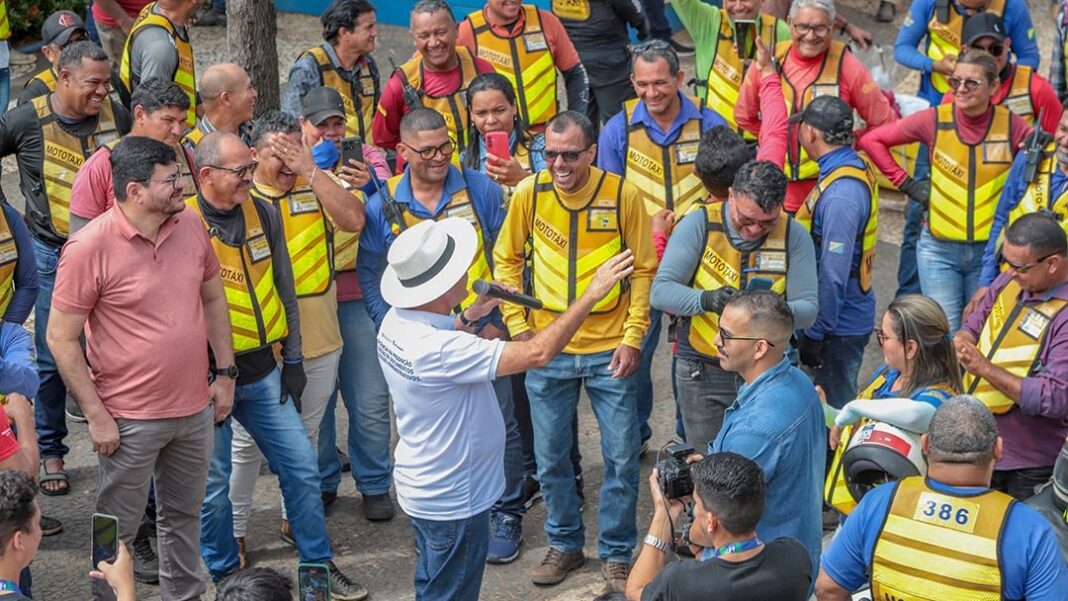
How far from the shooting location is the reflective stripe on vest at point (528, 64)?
324 inches

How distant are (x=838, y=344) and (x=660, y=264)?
1.30m

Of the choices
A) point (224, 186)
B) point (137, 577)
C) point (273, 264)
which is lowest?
point (137, 577)

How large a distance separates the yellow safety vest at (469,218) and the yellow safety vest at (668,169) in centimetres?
95

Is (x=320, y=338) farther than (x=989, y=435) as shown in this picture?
Yes

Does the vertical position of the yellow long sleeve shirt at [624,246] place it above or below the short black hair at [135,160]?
below

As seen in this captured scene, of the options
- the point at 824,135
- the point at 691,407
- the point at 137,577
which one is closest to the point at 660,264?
the point at 691,407

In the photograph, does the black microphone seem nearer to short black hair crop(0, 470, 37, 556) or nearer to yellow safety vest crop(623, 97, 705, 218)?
yellow safety vest crop(623, 97, 705, 218)

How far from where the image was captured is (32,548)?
4.13 metres

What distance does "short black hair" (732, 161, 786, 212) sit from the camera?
18.9 feet

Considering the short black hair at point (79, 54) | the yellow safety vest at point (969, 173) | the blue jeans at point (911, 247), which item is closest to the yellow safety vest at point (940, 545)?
the yellow safety vest at point (969, 173)

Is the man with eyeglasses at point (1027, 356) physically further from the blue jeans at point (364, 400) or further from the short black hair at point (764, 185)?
the blue jeans at point (364, 400)

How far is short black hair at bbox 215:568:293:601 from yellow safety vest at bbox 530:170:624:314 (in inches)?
104

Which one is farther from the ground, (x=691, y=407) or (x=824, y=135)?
(x=824, y=135)

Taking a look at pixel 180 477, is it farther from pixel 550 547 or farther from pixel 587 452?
pixel 587 452
